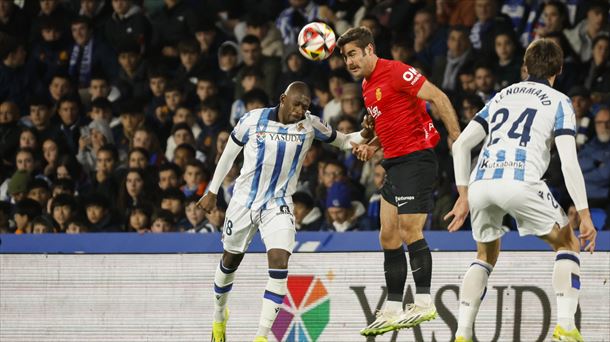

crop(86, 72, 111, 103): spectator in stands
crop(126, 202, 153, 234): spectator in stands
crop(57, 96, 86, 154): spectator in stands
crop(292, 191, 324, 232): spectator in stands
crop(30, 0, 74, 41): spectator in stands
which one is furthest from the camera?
crop(30, 0, 74, 41): spectator in stands

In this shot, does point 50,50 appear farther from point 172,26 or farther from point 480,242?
point 480,242

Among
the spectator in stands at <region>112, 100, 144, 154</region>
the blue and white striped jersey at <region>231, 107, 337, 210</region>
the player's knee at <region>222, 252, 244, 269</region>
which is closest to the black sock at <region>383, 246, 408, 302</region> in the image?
the blue and white striped jersey at <region>231, 107, 337, 210</region>

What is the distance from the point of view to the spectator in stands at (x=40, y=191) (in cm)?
1416

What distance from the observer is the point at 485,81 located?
12969 mm

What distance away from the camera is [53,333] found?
11328mm

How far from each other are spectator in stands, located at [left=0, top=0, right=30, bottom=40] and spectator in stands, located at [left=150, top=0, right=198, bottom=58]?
201cm

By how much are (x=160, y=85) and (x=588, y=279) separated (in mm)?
6828

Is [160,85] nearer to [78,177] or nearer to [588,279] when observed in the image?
[78,177]

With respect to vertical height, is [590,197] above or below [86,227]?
above

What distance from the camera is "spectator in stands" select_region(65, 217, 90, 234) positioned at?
1325 centimetres

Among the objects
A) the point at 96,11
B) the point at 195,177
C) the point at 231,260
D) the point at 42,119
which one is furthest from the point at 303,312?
the point at 96,11

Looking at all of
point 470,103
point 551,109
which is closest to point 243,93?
point 470,103

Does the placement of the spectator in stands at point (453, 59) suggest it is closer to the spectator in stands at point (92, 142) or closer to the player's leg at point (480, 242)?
the spectator in stands at point (92, 142)

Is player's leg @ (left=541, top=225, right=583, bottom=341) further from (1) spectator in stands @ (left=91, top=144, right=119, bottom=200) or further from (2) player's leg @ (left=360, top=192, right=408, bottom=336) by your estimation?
(1) spectator in stands @ (left=91, top=144, right=119, bottom=200)
